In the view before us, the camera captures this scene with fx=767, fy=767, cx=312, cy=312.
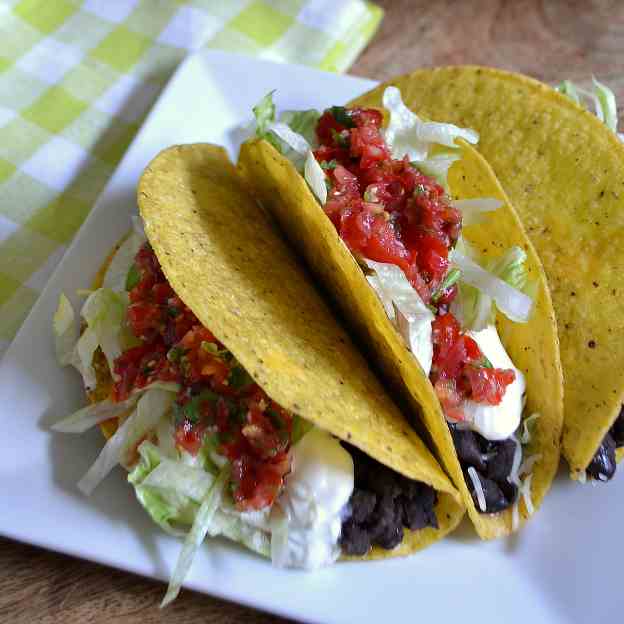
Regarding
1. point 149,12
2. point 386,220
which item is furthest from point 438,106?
point 149,12

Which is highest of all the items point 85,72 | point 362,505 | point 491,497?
point 491,497

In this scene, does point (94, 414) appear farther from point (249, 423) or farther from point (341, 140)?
point (341, 140)

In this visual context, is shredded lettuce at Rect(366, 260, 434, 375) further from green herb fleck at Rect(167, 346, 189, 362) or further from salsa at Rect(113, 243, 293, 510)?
green herb fleck at Rect(167, 346, 189, 362)

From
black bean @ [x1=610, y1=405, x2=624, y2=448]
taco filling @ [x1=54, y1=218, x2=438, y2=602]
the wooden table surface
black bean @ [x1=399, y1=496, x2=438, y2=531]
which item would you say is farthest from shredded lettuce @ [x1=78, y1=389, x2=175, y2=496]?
the wooden table surface

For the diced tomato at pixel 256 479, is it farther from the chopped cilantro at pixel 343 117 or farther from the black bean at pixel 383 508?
the chopped cilantro at pixel 343 117

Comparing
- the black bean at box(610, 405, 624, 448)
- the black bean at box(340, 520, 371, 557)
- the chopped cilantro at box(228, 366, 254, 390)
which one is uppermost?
the black bean at box(610, 405, 624, 448)

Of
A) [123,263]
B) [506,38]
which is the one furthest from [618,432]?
[506,38]

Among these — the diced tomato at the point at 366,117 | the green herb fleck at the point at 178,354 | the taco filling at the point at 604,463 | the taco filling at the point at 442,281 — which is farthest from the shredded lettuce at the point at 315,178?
the taco filling at the point at 604,463
